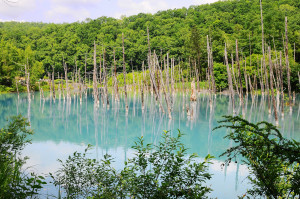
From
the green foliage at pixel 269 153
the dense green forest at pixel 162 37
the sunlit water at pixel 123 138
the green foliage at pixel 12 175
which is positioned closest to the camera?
the green foliage at pixel 269 153

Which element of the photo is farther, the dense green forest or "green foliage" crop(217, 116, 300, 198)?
the dense green forest

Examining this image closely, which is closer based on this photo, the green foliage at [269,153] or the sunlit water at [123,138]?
the green foliage at [269,153]

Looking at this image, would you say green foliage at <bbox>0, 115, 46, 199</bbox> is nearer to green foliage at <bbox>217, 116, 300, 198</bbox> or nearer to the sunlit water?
the sunlit water

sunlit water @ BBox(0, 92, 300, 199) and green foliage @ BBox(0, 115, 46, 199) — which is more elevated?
green foliage @ BBox(0, 115, 46, 199)

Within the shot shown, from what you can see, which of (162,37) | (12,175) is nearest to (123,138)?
(12,175)

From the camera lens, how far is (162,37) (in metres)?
71.8

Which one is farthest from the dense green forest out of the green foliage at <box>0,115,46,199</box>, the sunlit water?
the green foliage at <box>0,115,46,199</box>

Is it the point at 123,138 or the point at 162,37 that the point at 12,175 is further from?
the point at 162,37

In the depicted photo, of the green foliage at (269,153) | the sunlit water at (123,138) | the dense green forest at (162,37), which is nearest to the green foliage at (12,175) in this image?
the sunlit water at (123,138)

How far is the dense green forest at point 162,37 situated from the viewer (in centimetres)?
5119

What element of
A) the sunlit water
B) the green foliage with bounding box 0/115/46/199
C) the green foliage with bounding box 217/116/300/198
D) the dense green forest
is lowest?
the sunlit water

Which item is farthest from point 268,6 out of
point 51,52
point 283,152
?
point 283,152

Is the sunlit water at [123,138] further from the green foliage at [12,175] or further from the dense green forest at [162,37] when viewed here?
the dense green forest at [162,37]

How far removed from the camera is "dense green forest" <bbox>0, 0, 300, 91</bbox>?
51.2 metres
